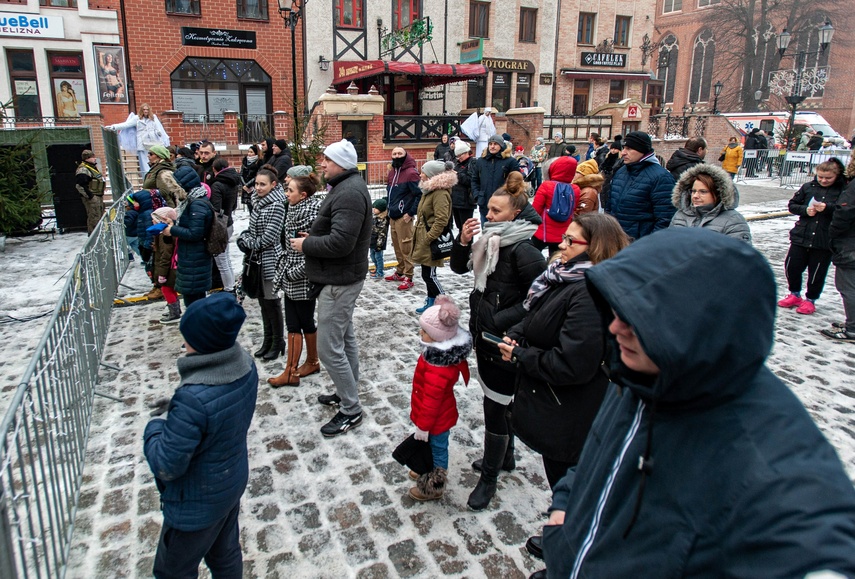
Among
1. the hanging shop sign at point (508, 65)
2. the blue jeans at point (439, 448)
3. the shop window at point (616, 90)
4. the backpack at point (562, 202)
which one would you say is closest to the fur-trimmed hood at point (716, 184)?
the backpack at point (562, 202)

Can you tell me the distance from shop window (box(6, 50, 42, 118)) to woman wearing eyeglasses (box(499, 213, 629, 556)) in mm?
22312

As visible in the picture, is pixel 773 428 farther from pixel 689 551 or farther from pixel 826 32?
pixel 826 32

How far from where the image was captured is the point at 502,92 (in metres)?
28.2

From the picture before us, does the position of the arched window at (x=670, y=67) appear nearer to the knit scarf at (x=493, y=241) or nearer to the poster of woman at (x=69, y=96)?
the poster of woman at (x=69, y=96)

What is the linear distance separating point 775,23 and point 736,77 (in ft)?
15.7

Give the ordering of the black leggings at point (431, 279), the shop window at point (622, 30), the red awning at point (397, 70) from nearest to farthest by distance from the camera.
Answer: the black leggings at point (431, 279), the red awning at point (397, 70), the shop window at point (622, 30)

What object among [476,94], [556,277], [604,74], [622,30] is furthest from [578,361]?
[622,30]

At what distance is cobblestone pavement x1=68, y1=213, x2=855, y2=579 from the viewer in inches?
126

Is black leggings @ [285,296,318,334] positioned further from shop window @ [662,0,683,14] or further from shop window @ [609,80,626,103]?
shop window @ [662,0,683,14]

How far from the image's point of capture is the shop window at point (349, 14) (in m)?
23.2

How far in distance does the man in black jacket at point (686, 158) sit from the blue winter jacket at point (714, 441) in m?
5.82

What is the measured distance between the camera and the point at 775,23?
47.1 metres

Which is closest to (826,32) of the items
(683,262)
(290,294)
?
(290,294)

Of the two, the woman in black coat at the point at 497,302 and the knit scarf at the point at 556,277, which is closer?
the knit scarf at the point at 556,277
